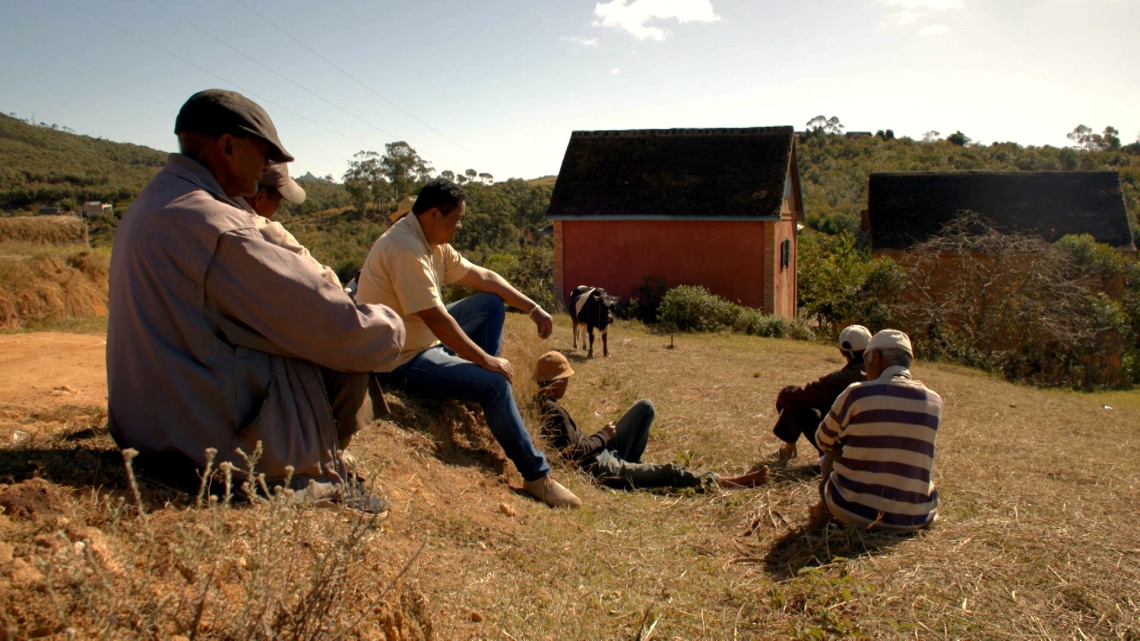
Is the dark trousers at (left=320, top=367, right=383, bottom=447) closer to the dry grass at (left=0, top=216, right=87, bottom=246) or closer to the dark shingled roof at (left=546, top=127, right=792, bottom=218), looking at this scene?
the dry grass at (left=0, top=216, right=87, bottom=246)

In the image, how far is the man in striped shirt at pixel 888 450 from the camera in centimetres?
383

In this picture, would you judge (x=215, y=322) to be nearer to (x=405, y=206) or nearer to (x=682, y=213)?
(x=405, y=206)

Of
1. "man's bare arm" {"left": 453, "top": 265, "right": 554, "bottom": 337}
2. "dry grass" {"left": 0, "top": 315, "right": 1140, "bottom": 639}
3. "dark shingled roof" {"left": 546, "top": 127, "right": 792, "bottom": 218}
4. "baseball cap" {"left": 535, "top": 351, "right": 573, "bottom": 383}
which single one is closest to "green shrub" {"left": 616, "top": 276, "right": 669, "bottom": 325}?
"dark shingled roof" {"left": 546, "top": 127, "right": 792, "bottom": 218}

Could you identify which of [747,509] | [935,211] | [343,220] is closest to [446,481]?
[747,509]

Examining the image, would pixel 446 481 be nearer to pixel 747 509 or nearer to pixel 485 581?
pixel 485 581

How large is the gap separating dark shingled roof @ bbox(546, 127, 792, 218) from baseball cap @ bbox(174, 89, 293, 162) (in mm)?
17761

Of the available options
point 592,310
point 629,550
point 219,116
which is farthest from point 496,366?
point 592,310

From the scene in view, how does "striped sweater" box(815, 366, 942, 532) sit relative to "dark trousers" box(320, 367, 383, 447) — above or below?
below

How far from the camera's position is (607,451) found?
17.3 ft

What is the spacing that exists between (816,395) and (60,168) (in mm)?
54543

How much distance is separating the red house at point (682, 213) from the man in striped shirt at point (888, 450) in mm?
15930

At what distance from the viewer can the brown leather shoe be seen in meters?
4.23

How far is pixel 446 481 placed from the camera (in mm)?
4070

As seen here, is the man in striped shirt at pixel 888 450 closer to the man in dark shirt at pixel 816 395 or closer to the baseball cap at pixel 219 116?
the man in dark shirt at pixel 816 395
